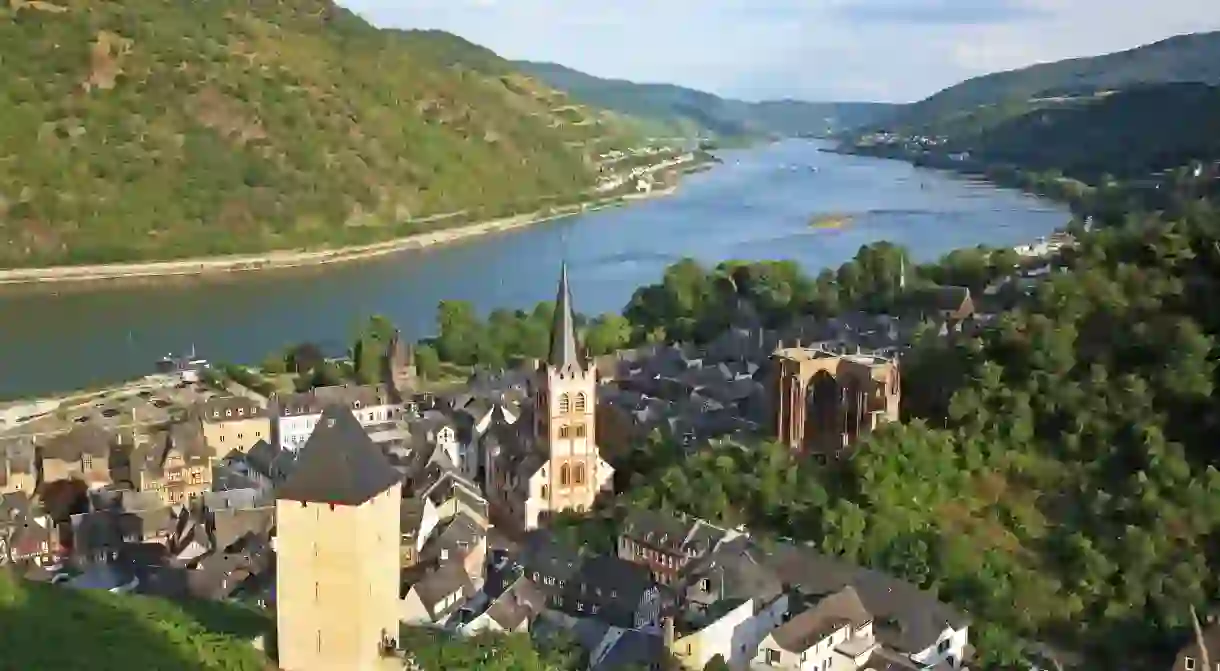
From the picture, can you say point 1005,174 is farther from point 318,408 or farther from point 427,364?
point 318,408

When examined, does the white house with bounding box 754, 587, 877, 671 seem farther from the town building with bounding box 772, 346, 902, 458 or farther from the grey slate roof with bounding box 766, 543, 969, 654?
the town building with bounding box 772, 346, 902, 458

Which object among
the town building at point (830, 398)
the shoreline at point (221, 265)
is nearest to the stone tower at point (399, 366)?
the town building at point (830, 398)

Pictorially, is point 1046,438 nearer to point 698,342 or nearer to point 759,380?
point 759,380

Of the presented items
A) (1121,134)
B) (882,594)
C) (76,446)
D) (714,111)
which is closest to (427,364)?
(76,446)

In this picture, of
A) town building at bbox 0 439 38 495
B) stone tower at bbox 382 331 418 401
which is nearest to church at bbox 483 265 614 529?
town building at bbox 0 439 38 495

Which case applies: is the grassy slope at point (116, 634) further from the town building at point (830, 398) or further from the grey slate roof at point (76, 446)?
the grey slate roof at point (76, 446)

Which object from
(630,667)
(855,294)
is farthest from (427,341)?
(630,667)
